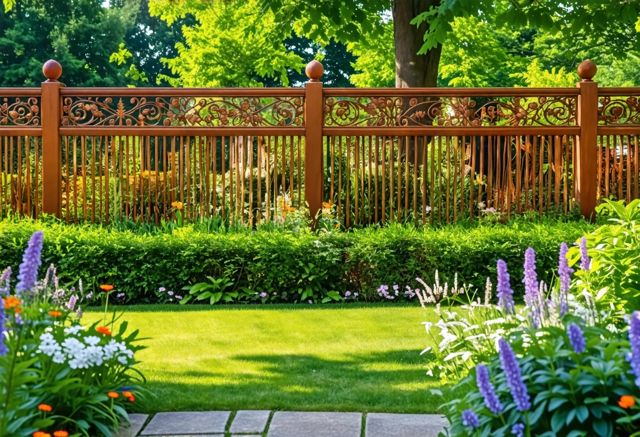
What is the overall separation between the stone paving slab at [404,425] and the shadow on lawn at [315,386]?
0.13 meters

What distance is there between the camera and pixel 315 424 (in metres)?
3.76

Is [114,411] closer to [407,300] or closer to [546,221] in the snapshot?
[407,300]

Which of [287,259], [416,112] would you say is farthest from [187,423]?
[416,112]

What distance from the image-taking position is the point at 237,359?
522 cm

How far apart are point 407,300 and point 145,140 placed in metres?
3.43

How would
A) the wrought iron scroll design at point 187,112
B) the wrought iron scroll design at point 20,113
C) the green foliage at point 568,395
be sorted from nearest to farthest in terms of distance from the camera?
the green foliage at point 568,395 < the wrought iron scroll design at point 187,112 < the wrought iron scroll design at point 20,113

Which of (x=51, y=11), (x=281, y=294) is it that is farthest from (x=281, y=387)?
(x=51, y=11)

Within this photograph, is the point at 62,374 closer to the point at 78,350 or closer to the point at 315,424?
the point at 78,350

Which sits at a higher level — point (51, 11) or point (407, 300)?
point (51, 11)

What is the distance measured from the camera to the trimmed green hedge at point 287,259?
7629 mm

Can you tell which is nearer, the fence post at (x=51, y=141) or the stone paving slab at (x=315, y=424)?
the stone paving slab at (x=315, y=424)

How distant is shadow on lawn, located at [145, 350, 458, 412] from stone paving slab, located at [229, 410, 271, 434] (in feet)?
0.38

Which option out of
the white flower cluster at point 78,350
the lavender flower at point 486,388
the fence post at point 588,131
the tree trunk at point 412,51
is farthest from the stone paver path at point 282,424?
the tree trunk at point 412,51

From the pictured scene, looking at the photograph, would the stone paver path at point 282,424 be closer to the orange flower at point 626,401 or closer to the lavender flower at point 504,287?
the lavender flower at point 504,287
